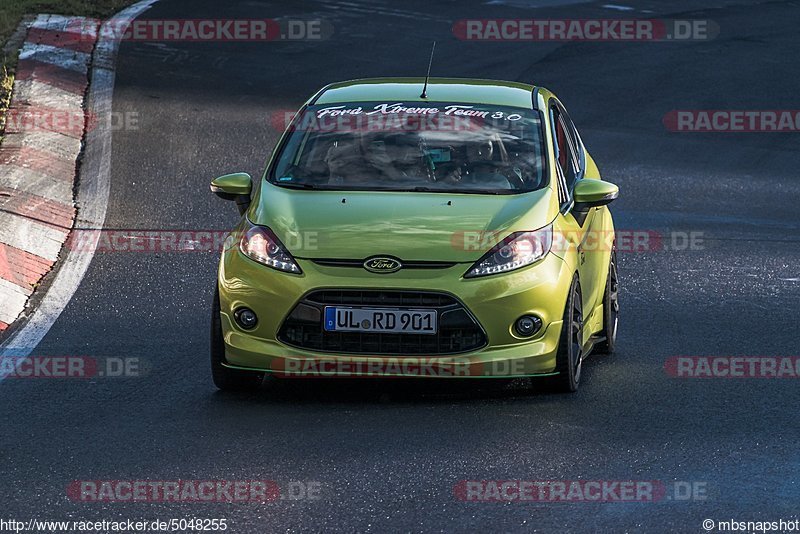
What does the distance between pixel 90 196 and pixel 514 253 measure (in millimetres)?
6762

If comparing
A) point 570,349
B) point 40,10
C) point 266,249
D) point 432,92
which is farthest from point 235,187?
point 40,10

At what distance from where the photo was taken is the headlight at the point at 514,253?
8.00 m

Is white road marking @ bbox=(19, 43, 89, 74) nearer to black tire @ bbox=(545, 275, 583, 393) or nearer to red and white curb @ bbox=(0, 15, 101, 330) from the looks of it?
red and white curb @ bbox=(0, 15, 101, 330)

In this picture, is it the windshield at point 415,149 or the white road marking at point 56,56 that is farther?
the white road marking at point 56,56

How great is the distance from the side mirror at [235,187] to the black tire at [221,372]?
0.86 m

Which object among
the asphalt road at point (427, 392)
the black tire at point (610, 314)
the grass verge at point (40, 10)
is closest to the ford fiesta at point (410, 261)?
the asphalt road at point (427, 392)

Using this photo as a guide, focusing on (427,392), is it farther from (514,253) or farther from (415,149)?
(415,149)

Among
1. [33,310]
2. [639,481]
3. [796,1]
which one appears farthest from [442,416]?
[796,1]

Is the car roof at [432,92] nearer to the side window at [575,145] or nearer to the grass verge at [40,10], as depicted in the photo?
the side window at [575,145]

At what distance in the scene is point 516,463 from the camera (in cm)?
700

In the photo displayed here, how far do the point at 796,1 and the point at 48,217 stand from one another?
19.4 metres

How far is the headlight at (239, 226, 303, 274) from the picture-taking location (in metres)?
8.05

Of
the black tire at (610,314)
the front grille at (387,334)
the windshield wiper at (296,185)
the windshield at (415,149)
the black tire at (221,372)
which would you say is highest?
the windshield at (415,149)

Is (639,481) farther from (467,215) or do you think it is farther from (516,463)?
(467,215)
